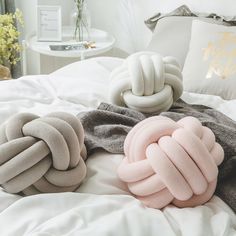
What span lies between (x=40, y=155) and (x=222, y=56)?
95 cm

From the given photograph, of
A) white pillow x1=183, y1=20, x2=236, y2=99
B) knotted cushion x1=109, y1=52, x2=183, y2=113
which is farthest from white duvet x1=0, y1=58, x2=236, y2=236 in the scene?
white pillow x1=183, y1=20, x2=236, y2=99

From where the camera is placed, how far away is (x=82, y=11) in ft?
7.54

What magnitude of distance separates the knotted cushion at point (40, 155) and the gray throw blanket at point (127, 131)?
0.15m

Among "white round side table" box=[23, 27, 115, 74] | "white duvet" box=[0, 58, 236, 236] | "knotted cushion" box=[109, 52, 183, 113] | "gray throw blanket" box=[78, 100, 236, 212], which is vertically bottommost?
"white round side table" box=[23, 27, 115, 74]

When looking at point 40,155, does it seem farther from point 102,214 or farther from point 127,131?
point 127,131

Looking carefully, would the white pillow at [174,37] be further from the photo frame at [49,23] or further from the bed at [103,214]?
the bed at [103,214]

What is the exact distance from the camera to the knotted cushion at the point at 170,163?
28.7 inches

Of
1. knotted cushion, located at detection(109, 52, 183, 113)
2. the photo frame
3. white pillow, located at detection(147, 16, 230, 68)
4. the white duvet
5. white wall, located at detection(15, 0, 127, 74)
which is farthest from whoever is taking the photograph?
white wall, located at detection(15, 0, 127, 74)

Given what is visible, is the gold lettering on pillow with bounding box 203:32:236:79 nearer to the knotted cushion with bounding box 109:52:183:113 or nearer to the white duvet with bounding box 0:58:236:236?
the knotted cushion with bounding box 109:52:183:113

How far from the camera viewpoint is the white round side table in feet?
6.86

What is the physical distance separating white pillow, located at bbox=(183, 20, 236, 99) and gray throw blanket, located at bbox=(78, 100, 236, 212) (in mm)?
303

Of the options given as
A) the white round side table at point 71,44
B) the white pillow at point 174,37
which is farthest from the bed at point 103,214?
the white round side table at point 71,44

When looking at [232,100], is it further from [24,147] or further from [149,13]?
[149,13]

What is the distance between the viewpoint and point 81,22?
231cm
